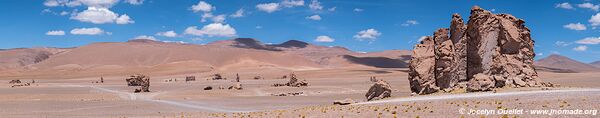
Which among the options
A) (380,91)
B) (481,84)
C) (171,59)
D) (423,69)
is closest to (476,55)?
(423,69)

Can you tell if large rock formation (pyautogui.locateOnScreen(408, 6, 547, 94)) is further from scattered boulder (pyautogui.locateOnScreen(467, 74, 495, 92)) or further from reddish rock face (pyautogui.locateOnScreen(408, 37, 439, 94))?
scattered boulder (pyautogui.locateOnScreen(467, 74, 495, 92))

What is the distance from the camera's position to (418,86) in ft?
94.2

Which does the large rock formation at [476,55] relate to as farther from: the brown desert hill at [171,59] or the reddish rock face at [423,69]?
the brown desert hill at [171,59]

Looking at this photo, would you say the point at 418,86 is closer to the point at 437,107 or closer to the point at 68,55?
the point at 437,107

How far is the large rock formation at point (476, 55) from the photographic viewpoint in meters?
26.7

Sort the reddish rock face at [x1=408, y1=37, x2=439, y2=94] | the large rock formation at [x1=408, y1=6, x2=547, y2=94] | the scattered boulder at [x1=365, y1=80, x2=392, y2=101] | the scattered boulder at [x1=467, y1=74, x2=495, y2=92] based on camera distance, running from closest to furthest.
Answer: the scattered boulder at [x1=467, y1=74, x2=495, y2=92]
the large rock formation at [x1=408, y1=6, x2=547, y2=94]
the reddish rock face at [x1=408, y1=37, x2=439, y2=94]
the scattered boulder at [x1=365, y1=80, x2=392, y2=101]

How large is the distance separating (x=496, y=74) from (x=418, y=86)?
380 centimetres

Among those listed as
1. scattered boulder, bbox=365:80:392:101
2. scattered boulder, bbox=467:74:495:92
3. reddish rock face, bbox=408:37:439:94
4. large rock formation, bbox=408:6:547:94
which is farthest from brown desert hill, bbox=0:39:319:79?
scattered boulder, bbox=467:74:495:92

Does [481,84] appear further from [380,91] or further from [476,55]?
[380,91]

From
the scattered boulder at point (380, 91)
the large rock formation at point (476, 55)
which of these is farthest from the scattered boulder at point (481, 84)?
the scattered boulder at point (380, 91)

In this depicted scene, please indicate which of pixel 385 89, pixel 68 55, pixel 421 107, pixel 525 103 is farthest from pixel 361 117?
pixel 68 55

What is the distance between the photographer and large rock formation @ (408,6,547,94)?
26.7 metres

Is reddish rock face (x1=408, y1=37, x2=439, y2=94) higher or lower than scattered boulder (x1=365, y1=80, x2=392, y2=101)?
higher

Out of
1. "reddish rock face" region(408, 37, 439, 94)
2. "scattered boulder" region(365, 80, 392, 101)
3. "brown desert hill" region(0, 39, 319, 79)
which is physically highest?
"brown desert hill" region(0, 39, 319, 79)
